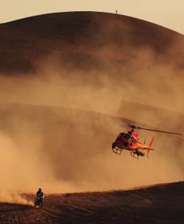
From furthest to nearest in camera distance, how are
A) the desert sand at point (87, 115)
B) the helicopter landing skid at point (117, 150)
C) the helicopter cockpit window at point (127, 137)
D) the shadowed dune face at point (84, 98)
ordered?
the shadowed dune face at point (84, 98) → the helicopter landing skid at point (117, 150) → the helicopter cockpit window at point (127, 137) → the desert sand at point (87, 115)

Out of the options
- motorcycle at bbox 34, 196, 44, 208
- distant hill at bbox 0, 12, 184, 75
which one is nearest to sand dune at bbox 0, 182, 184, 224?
motorcycle at bbox 34, 196, 44, 208

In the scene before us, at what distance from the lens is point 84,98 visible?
216 ft

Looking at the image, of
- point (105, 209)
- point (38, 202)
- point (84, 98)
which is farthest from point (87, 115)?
point (38, 202)

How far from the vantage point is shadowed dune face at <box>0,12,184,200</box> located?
1586 inches

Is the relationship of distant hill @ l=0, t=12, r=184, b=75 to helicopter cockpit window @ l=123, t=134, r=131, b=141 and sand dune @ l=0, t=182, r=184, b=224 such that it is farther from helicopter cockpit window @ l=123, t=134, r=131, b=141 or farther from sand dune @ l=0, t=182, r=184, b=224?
sand dune @ l=0, t=182, r=184, b=224

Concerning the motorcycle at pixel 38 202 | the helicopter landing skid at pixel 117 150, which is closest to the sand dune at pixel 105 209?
the motorcycle at pixel 38 202

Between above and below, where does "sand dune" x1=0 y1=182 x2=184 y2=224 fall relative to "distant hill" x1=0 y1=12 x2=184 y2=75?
below

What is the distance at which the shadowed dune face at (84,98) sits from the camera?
40281 mm

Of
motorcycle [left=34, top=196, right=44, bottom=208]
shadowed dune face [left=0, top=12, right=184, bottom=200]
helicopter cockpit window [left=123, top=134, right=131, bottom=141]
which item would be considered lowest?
motorcycle [left=34, top=196, right=44, bottom=208]

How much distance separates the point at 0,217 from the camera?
2381 centimetres

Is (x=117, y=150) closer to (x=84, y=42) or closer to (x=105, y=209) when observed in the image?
(x=105, y=209)

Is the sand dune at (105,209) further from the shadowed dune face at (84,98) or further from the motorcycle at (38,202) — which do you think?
the shadowed dune face at (84,98)

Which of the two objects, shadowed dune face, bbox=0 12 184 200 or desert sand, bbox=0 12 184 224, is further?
shadowed dune face, bbox=0 12 184 200

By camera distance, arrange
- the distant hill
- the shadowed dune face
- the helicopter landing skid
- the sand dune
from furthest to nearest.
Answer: the distant hill < the shadowed dune face < the helicopter landing skid < the sand dune
